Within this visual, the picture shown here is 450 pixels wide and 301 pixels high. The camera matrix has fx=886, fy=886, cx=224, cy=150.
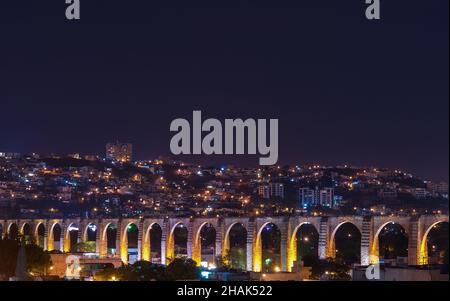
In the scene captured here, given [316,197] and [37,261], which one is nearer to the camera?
[37,261]

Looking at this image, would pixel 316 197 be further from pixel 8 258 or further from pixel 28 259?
pixel 8 258

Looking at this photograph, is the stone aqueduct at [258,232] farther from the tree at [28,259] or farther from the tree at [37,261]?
the tree at [28,259]

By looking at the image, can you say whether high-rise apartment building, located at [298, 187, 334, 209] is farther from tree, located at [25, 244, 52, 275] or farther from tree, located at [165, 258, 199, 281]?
tree, located at [165, 258, 199, 281]

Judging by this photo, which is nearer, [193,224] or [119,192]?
[193,224]

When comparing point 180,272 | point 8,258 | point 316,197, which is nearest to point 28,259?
point 8,258

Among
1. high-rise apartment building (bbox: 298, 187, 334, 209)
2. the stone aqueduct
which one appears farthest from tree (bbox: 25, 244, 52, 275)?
high-rise apartment building (bbox: 298, 187, 334, 209)

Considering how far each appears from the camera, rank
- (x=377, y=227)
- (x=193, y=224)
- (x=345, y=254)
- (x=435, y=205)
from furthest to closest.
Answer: (x=435, y=205) → (x=193, y=224) → (x=345, y=254) → (x=377, y=227)

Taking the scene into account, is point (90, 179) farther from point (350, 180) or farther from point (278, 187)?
point (350, 180)

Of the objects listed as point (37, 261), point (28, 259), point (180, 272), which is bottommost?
point (180, 272)

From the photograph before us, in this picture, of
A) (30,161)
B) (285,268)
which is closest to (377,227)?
(285,268)
